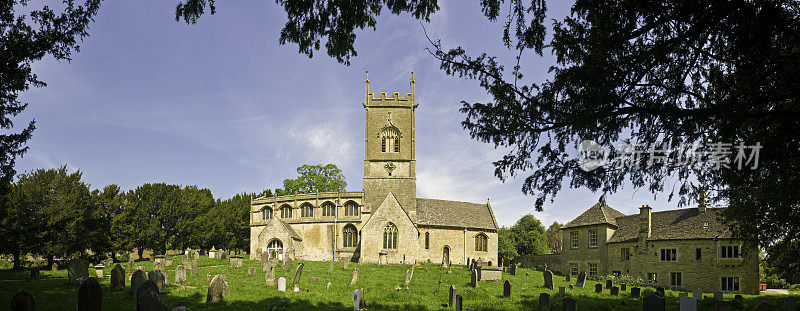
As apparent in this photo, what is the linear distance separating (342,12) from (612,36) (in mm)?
4619

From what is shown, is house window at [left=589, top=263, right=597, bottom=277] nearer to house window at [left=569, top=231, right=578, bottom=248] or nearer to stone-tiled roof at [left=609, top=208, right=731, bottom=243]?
house window at [left=569, top=231, right=578, bottom=248]

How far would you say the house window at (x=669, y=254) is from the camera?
3344cm

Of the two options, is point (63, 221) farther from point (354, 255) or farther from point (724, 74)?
point (724, 74)

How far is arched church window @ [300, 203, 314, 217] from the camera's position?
48.6 meters

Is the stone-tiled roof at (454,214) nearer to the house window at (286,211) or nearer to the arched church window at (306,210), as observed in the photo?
the arched church window at (306,210)

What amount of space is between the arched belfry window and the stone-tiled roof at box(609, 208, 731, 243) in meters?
22.7

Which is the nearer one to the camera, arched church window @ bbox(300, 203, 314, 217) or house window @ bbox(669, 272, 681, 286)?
house window @ bbox(669, 272, 681, 286)

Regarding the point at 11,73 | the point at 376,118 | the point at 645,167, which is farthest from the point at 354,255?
the point at 645,167

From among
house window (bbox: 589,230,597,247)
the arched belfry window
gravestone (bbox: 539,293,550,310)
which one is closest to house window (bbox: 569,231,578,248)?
house window (bbox: 589,230,597,247)

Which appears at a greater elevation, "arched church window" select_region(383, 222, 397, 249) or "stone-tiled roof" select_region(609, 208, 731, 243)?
"stone-tiled roof" select_region(609, 208, 731, 243)

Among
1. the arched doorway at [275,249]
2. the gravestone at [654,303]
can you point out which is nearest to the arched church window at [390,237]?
the arched doorway at [275,249]

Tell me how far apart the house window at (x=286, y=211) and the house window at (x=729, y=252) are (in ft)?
130

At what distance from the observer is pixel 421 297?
16719 mm

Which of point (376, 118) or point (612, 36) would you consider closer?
point (612, 36)
